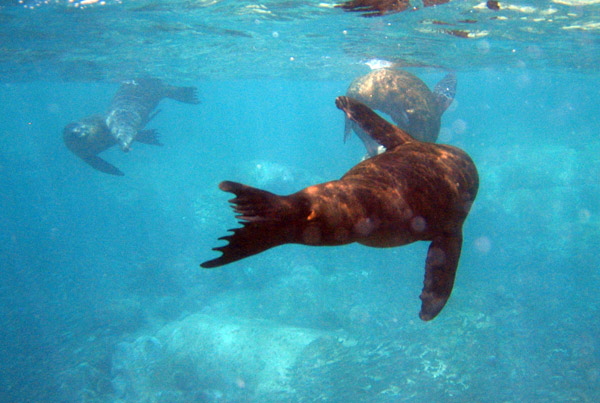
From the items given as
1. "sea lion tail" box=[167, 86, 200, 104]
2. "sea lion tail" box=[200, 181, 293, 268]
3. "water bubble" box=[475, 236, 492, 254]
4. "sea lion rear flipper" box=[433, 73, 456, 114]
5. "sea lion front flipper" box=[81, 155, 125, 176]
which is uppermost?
"sea lion tail" box=[200, 181, 293, 268]

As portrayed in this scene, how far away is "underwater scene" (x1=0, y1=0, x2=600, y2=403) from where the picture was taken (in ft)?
9.55

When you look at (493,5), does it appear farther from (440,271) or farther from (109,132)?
(109,132)

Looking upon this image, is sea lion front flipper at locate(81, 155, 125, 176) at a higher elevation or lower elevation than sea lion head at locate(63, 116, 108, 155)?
lower

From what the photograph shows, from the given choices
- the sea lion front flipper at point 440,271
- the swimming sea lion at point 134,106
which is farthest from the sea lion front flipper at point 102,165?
the sea lion front flipper at point 440,271

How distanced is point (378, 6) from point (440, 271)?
11.8m

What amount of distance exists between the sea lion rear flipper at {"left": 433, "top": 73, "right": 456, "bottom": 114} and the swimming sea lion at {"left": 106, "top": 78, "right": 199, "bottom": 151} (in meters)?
11.3

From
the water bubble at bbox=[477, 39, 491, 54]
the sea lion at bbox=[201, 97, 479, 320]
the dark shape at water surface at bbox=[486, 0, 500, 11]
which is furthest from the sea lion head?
the water bubble at bbox=[477, 39, 491, 54]

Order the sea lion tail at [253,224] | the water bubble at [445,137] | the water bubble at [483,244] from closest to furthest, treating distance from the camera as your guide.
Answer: the sea lion tail at [253,224] → the water bubble at [483,244] → the water bubble at [445,137]

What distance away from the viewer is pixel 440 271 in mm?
2797

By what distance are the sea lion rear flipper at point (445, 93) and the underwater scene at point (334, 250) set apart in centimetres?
8

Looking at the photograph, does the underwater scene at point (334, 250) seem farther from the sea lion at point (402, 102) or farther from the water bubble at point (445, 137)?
the water bubble at point (445, 137)

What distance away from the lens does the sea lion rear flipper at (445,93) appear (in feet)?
34.3

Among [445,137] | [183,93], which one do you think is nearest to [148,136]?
[183,93]

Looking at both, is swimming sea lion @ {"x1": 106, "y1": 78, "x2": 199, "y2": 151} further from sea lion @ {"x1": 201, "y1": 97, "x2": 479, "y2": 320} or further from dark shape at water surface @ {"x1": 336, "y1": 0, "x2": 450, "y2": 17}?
sea lion @ {"x1": 201, "y1": 97, "x2": 479, "y2": 320}
